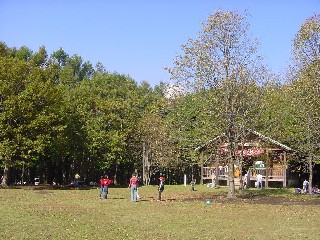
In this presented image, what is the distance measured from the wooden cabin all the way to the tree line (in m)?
1.60

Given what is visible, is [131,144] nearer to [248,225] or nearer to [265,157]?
[265,157]

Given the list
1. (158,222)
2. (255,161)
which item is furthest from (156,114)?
(158,222)

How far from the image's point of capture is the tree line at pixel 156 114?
27328mm

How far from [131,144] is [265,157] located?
20683 millimetres

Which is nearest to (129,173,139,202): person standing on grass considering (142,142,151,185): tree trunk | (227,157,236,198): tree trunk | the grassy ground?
the grassy ground

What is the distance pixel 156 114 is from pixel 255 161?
10.2 m

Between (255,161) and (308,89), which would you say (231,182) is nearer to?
(308,89)

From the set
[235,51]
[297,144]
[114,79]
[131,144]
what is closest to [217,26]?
[235,51]

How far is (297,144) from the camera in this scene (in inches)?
1210

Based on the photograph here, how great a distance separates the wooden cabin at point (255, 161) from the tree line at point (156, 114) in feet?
5.26

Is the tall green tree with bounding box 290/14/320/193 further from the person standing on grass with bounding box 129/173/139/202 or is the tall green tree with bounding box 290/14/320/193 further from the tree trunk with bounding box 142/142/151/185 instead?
the tree trunk with bounding box 142/142/151/185

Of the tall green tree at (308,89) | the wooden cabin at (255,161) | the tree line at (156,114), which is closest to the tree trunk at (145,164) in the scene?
the tree line at (156,114)

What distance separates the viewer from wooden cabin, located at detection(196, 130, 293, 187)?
31.0m

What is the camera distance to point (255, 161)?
138 feet
